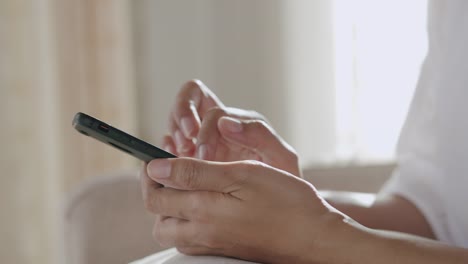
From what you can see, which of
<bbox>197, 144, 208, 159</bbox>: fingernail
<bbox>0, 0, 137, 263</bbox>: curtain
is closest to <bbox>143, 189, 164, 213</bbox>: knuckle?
<bbox>197, 144, 208, 159</bbox>: fingernail

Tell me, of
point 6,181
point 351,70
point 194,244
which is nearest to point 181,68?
point 351,70

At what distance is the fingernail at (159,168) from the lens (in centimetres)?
69

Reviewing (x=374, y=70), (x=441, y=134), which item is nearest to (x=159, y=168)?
(x=441, y=134)

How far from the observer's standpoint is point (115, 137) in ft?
2.36

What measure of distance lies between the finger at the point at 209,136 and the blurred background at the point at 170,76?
1389 millimetres

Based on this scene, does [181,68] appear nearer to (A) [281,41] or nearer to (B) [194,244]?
(A) [281,41]

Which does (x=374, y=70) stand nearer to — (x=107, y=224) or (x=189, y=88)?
(x=107, y=224)

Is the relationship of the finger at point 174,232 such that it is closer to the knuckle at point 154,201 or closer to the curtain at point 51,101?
the knuckle at point 154,201

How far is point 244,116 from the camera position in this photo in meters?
0.94

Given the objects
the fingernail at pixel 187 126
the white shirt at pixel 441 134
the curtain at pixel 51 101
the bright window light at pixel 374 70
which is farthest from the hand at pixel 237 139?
the bright window light at pixel 374 70

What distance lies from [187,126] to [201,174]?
30 centimetres

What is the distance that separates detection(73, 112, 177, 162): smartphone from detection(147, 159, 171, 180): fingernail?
0.8 inches

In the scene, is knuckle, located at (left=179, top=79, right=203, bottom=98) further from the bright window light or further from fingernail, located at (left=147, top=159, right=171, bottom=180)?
the bright window light

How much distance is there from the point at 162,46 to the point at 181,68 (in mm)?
95
